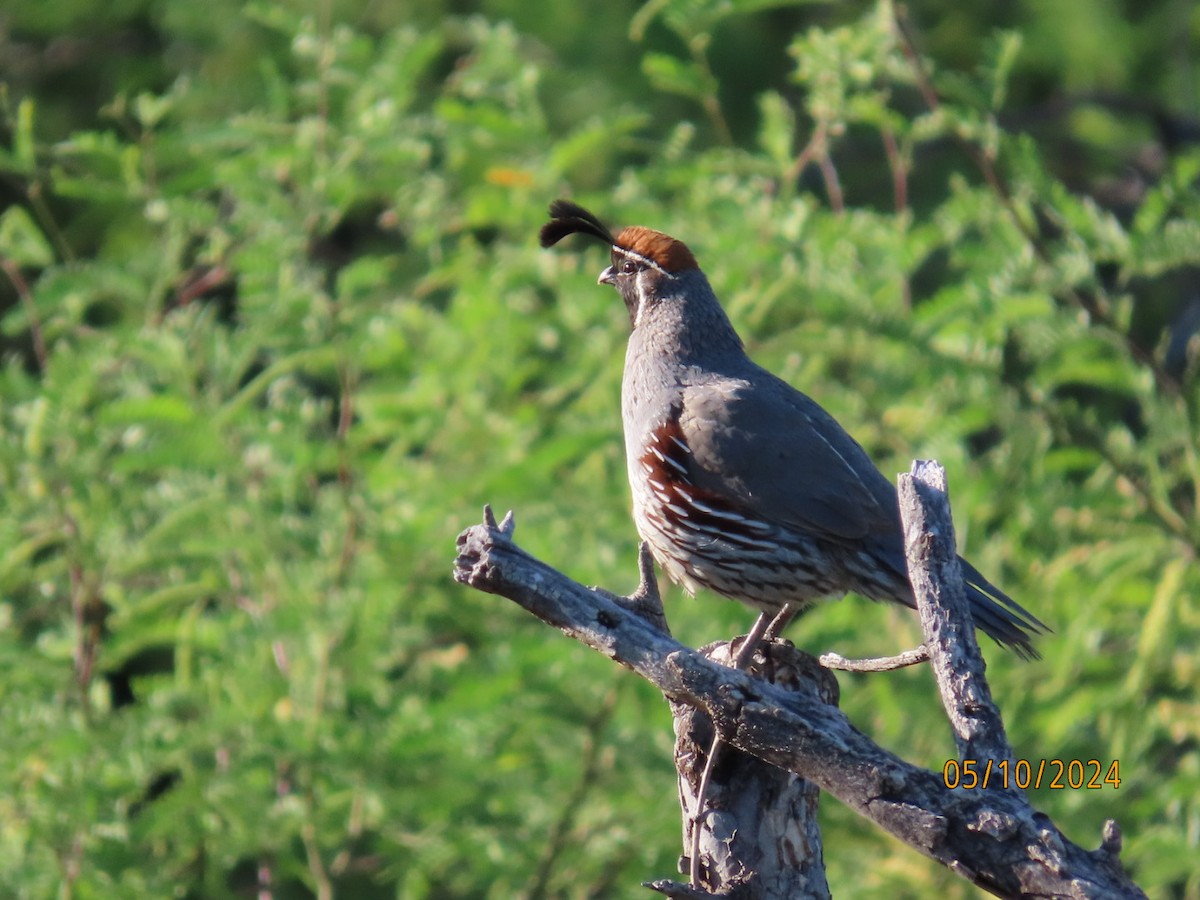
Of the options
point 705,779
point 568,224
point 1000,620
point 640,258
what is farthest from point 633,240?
point 705,779

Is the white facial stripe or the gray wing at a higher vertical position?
the white facial stripe

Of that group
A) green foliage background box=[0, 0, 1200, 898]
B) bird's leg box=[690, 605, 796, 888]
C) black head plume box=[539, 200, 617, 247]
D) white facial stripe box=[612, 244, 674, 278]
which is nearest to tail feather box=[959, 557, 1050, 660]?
bird's leg box=[690, 605, 796, 888]

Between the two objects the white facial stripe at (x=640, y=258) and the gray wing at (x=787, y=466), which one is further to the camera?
the white facial stripe at (x=640, y=258)

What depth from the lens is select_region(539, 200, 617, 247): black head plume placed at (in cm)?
482

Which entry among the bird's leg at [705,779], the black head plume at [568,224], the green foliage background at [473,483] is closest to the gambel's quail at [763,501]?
the bird's leg at [705,779]

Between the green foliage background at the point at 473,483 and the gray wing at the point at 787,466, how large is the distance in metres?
1.20

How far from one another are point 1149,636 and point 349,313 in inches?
117

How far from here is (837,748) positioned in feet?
8.97

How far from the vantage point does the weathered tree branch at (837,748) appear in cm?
251

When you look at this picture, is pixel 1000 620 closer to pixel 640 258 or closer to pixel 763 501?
pixel 763 501

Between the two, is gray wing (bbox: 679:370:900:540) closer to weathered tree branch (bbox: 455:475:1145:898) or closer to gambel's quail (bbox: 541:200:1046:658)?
gambel's quail (bbox: 541:200:1046:658)

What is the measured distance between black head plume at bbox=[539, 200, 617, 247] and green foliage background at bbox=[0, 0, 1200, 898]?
2.43ft

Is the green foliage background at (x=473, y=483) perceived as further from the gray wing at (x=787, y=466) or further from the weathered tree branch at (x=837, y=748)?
the weathered tree branch at (x=837, y=748)

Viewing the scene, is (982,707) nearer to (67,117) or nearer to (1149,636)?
(1149,636)
